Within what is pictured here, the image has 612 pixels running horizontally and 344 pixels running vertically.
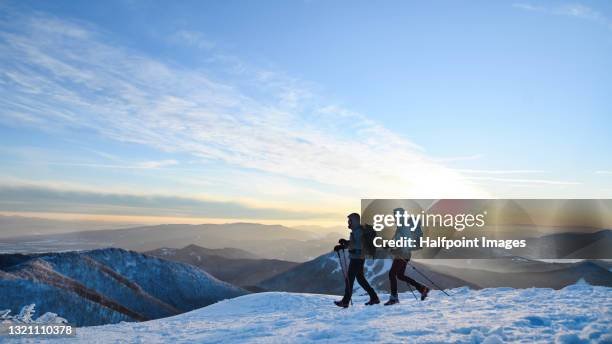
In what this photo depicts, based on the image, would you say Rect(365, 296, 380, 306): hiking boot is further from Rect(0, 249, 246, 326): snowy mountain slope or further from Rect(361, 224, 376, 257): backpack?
Rect(0, 249, 246, 326): snowy mountain slope

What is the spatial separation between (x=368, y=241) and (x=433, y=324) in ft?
14.7

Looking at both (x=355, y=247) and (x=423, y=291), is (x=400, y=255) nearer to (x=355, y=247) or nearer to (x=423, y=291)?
(x=355, y=247)

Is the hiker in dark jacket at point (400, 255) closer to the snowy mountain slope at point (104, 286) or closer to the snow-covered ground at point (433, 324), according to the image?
the snow-covered ground at point (433, 324)

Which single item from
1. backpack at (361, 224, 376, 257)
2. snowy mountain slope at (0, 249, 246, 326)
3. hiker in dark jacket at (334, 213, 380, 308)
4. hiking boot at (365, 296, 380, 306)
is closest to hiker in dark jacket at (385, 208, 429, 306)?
hiking boot at (365, 296, 380, 306)

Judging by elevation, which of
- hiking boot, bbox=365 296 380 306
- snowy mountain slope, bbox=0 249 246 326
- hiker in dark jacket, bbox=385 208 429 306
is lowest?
snowy mountain slope, bbox=0 249 246 326

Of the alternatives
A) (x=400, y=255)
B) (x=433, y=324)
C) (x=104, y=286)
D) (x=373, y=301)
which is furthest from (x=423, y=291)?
(x=104, y=286)

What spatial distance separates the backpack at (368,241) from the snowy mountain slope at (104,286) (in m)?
91.4

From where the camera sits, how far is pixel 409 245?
1410 centimetres

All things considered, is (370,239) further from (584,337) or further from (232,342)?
(584,337)

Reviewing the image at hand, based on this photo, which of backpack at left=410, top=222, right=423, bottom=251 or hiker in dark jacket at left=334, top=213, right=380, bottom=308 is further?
backpack at left=410, top=222, right=423, bottom=251

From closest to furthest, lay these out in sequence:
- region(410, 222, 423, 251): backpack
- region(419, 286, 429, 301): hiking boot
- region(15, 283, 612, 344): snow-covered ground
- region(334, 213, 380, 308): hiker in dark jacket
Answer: region(15, 283, 612, 344): snow-covered ground, region(334, 213, 380, 308): hiker in dark jacket, region(410, 222, 423, 251): backpack, region(419, 286, 429, 301): hiking boot

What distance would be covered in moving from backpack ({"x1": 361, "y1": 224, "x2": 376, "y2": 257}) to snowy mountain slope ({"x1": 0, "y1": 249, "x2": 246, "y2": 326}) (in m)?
91.4

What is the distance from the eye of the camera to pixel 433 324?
9617 mm

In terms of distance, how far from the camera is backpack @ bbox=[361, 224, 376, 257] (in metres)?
13.8
